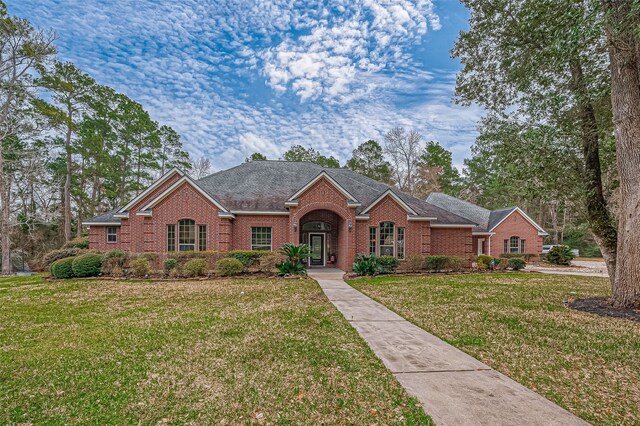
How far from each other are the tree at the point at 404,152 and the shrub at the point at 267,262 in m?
26.8

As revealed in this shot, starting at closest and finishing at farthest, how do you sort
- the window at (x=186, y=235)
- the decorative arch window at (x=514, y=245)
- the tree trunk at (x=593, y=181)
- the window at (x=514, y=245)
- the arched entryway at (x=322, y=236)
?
the tree trunk at (x=593, y=181) → the window at (x=186, y=235) → the arched entryway at (x=322, y=236) → the decorative arch window at (x=514, y=245) → the window at (x=514, y=245)

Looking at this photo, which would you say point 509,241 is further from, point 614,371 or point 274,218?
point 614,371

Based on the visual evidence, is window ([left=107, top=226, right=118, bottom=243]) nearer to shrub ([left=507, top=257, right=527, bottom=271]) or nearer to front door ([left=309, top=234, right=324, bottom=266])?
front door ([left=309, top=234, right=324, bottom=266])

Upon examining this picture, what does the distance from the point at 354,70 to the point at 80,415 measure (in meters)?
18.6

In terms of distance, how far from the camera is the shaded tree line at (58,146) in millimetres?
18672

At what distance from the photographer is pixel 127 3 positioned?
12.0 meters

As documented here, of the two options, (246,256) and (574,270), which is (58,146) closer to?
(246,256)

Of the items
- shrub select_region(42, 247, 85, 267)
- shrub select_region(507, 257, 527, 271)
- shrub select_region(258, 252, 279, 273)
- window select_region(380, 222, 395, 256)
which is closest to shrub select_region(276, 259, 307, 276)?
shrub select_region(258, 252, 279, 273)

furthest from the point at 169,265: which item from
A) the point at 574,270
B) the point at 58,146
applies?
the point at 574,270

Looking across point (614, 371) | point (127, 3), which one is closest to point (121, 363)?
point (614, 371)

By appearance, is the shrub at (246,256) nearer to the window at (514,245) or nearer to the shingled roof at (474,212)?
the shingled roof at (474,212)

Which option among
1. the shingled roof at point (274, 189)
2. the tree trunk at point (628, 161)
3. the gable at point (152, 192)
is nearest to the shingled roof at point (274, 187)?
the shingled roof at point (274, 189)

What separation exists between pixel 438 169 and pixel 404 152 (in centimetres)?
563

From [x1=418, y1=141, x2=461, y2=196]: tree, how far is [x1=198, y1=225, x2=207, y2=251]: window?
29329mm
